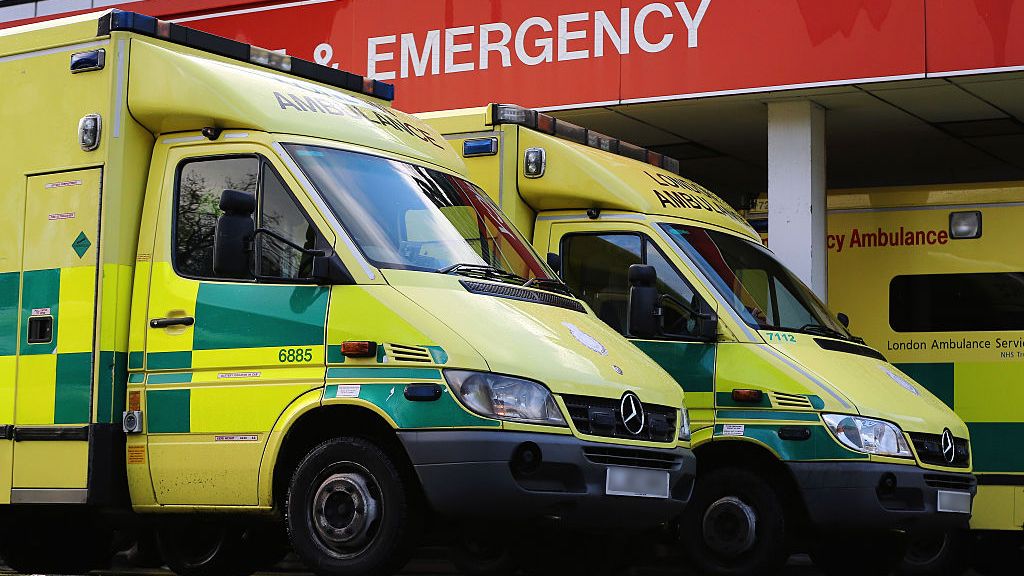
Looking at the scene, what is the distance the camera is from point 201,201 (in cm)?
855

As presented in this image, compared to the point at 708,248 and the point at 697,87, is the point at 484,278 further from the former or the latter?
the point at 697,87

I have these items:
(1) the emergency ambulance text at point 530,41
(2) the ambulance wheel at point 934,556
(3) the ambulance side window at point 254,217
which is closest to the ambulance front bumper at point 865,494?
(2) the ambulance wheel at point 934,556

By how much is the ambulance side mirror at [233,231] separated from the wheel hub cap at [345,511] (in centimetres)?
117

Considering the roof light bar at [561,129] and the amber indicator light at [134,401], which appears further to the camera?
the roof light bar at [561,129]

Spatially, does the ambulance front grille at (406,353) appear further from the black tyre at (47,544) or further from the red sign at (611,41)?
the red sign at (611,41)

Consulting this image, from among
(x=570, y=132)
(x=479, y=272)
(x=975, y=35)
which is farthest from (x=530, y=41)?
(x=479, y=272)

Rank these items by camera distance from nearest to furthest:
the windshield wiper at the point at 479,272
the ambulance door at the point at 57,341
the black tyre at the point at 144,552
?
the windshield wiper at the point at 479,272 → the ambulance door at the point at 57,341 → the black tyre at the point at 144,552

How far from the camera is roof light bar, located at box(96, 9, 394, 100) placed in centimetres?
871

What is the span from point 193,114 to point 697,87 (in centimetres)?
656

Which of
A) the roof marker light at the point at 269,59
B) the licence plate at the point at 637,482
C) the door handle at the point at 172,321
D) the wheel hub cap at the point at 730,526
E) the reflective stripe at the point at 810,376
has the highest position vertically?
the roof marker light at the point at 269,59

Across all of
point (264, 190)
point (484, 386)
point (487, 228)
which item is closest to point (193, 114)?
point (264, 190)

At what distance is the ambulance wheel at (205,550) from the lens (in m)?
10.1

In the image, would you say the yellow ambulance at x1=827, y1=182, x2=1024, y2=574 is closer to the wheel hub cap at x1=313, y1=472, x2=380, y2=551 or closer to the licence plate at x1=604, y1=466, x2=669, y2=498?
the licence plate at x1=604, y1=466, x2=669, y2=498

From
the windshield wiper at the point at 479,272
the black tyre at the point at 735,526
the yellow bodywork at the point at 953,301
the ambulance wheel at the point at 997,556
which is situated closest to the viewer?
the windshield wiper at the point at 479,272
